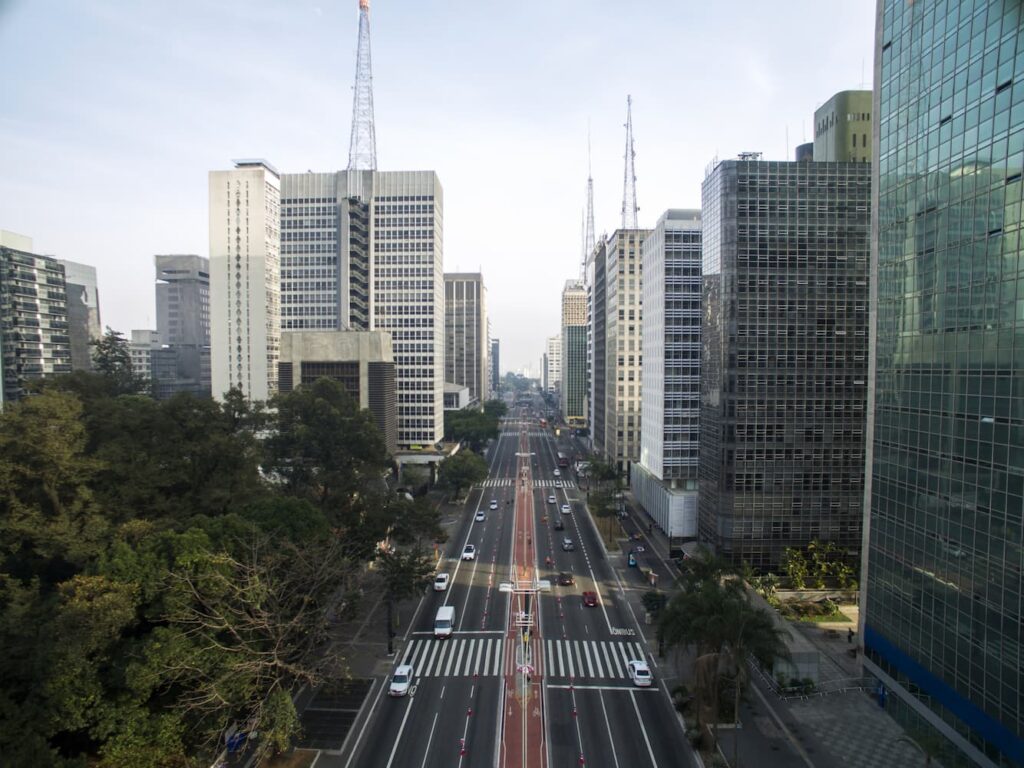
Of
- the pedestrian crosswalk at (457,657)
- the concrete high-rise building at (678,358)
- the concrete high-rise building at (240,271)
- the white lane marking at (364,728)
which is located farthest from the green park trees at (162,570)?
the concrete high-rise building at (240,271)

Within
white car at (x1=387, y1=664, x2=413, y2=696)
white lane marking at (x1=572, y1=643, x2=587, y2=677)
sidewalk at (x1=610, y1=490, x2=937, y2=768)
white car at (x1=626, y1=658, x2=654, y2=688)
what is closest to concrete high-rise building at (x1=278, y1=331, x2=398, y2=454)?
white lane marking at (x1=572, y1=643, x2=587, y2=677)

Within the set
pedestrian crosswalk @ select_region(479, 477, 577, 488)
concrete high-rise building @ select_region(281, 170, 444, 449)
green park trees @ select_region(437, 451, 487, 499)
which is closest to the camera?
green park trees @ select_region(437, 451, 487, 499)

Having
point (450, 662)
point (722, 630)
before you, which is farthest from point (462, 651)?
point (722, 630)

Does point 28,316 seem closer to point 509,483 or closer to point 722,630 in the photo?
point 509,483

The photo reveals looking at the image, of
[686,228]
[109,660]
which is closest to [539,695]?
[109,660]

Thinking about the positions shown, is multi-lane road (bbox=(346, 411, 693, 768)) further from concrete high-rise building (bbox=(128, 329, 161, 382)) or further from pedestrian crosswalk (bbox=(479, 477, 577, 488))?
concrete high-rise building (bbox=(128, 329, 161, 382))

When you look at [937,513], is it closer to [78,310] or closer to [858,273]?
[858,273]

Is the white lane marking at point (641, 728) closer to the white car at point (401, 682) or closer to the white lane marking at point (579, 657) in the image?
the white lane marking at point (579, 657)
